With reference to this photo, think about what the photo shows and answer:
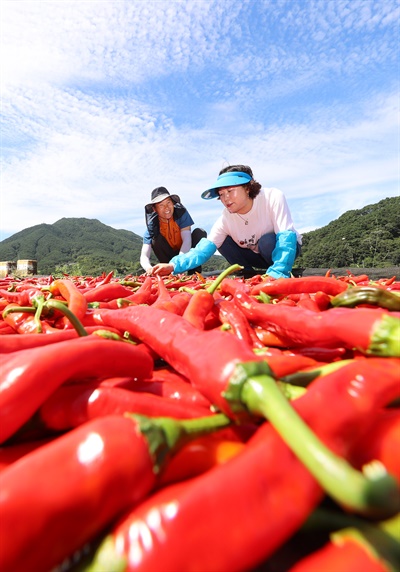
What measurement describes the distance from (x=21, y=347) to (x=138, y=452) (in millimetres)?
1131

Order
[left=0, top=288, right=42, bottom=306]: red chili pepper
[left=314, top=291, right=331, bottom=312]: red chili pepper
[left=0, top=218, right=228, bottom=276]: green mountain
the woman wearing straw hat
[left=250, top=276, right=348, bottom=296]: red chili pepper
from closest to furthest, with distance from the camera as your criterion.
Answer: [left=314, top=291, right=331, bottom=312]: red chili pepper < [left=250, top=276, right=348, bottom=296]: red chili pepper < [left=0, top=288, right=42, bottom=306]: red chili pepper < the woman wearing straw hat < [left=0, top=218, right=228, bottom=276]: green mountain

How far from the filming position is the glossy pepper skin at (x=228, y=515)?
2.33ft

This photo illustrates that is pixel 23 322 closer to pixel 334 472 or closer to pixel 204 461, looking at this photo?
pixel 204 461

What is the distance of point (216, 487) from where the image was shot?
30.6 inches

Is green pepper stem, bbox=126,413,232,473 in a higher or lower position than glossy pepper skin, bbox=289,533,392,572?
higher

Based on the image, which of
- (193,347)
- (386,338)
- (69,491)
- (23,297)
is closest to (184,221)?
(23,297)

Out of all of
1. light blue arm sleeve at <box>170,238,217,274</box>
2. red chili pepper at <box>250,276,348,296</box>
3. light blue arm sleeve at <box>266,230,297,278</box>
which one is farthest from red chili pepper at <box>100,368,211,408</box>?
light blue arm sleeve at <box>170,238,217,274</box>

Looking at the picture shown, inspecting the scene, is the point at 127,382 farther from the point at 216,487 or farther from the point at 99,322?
the point at 99,322

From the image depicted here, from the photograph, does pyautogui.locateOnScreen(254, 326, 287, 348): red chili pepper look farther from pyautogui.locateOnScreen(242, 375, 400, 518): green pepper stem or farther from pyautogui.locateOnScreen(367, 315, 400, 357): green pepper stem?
pyautogui.locateOnScreen(242, 375, 400, 518): green pepper stem

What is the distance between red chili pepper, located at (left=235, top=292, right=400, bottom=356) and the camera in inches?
51.3

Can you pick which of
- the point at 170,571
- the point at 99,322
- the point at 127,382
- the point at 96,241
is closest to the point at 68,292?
the point at 99,322

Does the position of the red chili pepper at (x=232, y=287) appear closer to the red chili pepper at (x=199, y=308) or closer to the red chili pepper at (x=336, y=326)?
the red chili pepper at (x=199, y=308)


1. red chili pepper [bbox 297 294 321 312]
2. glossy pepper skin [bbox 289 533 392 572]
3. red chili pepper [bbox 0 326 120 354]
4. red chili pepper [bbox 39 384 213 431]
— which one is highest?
red chili pepper [bbox 0 326 120 354]

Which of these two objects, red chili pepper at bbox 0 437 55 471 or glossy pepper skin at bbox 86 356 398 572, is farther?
red chili pepper at bbox 0 437 55 471
